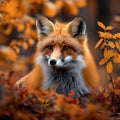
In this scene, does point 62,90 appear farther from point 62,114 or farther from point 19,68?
point 19,68

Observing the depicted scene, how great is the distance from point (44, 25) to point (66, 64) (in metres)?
0.82

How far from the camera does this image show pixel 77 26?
27.2 ft

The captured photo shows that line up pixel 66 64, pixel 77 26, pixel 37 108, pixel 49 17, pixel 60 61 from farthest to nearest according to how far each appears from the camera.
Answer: pixel 49 17 < pixel 77 26 < pixel 66 64 < pixel 60 61 < pixel 37 108

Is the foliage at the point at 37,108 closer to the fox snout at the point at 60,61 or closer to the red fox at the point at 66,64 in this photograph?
the fox snout at the point at 60,61

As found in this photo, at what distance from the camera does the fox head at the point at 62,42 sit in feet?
25.9

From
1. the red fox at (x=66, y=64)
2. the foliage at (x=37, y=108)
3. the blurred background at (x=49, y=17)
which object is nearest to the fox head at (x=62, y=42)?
the red fox at (x=66, y=64)

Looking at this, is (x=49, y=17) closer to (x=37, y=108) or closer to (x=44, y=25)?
(x=44, y=25)

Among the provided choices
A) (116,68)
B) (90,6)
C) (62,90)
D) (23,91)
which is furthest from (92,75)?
(90,6)

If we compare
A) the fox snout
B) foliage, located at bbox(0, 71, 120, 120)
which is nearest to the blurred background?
the fox snout

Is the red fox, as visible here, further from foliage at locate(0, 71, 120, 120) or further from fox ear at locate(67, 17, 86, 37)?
foliage at locate(0, 71, 120, 120)

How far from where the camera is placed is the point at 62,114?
5438mm

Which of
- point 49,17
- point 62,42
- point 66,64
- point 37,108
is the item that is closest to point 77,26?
point 62,42

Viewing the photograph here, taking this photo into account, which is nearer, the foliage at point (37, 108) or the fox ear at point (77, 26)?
the foliage at point (37, 108)

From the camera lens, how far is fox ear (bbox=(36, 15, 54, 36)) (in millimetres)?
8305
